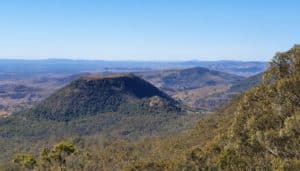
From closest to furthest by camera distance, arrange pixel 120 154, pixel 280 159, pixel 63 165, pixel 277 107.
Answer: pixel 280 159 < pixel 277 107 < pixel 63 165 < pixel 120 154

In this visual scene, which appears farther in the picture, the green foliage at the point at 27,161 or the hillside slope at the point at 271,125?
the green foliage at the point at 27,161

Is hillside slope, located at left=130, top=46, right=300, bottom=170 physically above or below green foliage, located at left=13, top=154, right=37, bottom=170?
above

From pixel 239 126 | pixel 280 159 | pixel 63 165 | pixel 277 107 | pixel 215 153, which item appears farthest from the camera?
pixel 63 165

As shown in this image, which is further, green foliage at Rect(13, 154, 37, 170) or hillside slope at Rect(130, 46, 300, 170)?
green foliage at Rect(13, 154, 37, 170)

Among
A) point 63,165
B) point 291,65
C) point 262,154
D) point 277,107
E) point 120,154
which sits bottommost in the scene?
point 120,154

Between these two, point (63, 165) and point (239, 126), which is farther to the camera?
point (63, 165)

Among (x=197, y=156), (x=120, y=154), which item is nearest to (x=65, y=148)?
(x=197, y=156)

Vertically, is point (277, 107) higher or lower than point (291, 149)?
higher

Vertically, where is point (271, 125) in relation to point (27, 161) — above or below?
above

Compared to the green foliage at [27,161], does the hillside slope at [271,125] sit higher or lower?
higher

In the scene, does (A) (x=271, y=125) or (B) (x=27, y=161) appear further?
(B) (x=27, y=161)

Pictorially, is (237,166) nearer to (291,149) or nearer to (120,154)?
(291,149)
